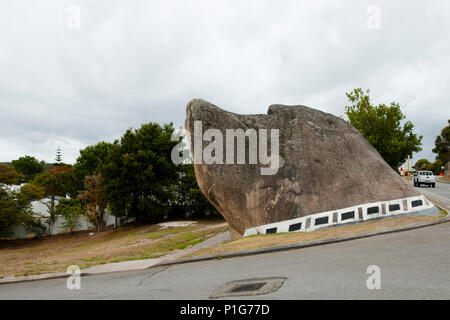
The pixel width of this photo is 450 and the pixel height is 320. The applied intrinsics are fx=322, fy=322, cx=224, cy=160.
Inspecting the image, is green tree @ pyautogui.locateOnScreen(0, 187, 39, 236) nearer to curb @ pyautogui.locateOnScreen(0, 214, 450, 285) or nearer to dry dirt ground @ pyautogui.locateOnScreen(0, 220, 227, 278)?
dry dirt ground @ pyautogui.locateOnScreen(0, 220, 227, 278)

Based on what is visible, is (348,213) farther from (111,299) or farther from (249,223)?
(111,299)

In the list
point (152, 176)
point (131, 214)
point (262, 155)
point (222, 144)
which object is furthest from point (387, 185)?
point (131, 214)

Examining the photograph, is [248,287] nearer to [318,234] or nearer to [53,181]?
[318,234]

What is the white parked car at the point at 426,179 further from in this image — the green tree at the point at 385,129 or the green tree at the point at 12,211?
the green tree at the point at 12,211

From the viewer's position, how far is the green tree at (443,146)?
60688mm

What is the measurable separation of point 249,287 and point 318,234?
15.3 feet

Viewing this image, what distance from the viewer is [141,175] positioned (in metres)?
27.7

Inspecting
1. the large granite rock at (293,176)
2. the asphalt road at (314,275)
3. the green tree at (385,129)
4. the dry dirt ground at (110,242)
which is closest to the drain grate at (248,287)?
the asphalt road at (314,275)

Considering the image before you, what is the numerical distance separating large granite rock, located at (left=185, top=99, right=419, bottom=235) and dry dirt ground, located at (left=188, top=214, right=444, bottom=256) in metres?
0.94

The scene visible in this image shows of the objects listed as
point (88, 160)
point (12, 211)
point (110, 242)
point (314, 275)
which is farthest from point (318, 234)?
point (88, 160)

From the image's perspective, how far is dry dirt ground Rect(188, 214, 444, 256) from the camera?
8.81m

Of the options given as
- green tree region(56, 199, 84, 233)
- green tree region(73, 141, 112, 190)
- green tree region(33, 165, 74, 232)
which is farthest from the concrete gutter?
green tree region(73, 141, 112, 190)

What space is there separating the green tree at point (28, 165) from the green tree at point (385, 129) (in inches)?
2917
